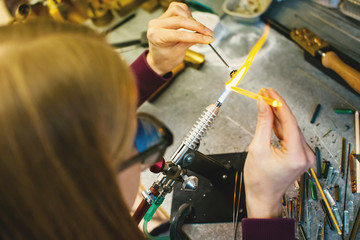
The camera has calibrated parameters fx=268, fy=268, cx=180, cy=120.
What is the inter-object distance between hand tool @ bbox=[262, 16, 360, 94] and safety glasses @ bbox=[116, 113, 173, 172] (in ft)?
2.73

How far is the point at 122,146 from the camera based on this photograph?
1.86 ft

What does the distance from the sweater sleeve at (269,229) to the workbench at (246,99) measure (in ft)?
0.48

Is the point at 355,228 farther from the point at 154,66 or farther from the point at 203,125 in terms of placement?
the point at 154,66

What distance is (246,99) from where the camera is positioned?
1.30 metres

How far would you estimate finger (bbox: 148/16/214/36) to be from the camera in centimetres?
97

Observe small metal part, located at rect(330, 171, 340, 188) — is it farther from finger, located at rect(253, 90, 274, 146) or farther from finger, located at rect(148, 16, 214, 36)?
finger, located at rect(148, 16, 214, 36)

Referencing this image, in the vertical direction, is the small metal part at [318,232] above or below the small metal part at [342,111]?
below

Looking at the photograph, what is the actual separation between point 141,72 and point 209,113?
0.50 m

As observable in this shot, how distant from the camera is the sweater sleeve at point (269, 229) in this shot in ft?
2.65

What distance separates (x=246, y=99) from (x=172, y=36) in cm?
51

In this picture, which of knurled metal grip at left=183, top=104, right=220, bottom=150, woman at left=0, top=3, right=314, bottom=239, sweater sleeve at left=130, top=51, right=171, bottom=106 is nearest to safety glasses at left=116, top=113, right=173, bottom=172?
woman at left=0, top=3, right=314, bottom=239

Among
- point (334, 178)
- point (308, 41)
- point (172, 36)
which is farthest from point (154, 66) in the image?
point (334, 178)

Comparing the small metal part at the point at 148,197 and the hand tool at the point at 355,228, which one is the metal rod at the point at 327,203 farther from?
the small metal part at the point at 148,197

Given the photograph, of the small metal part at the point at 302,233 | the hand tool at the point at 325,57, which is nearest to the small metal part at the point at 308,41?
the hand tool at the point at 325,57
